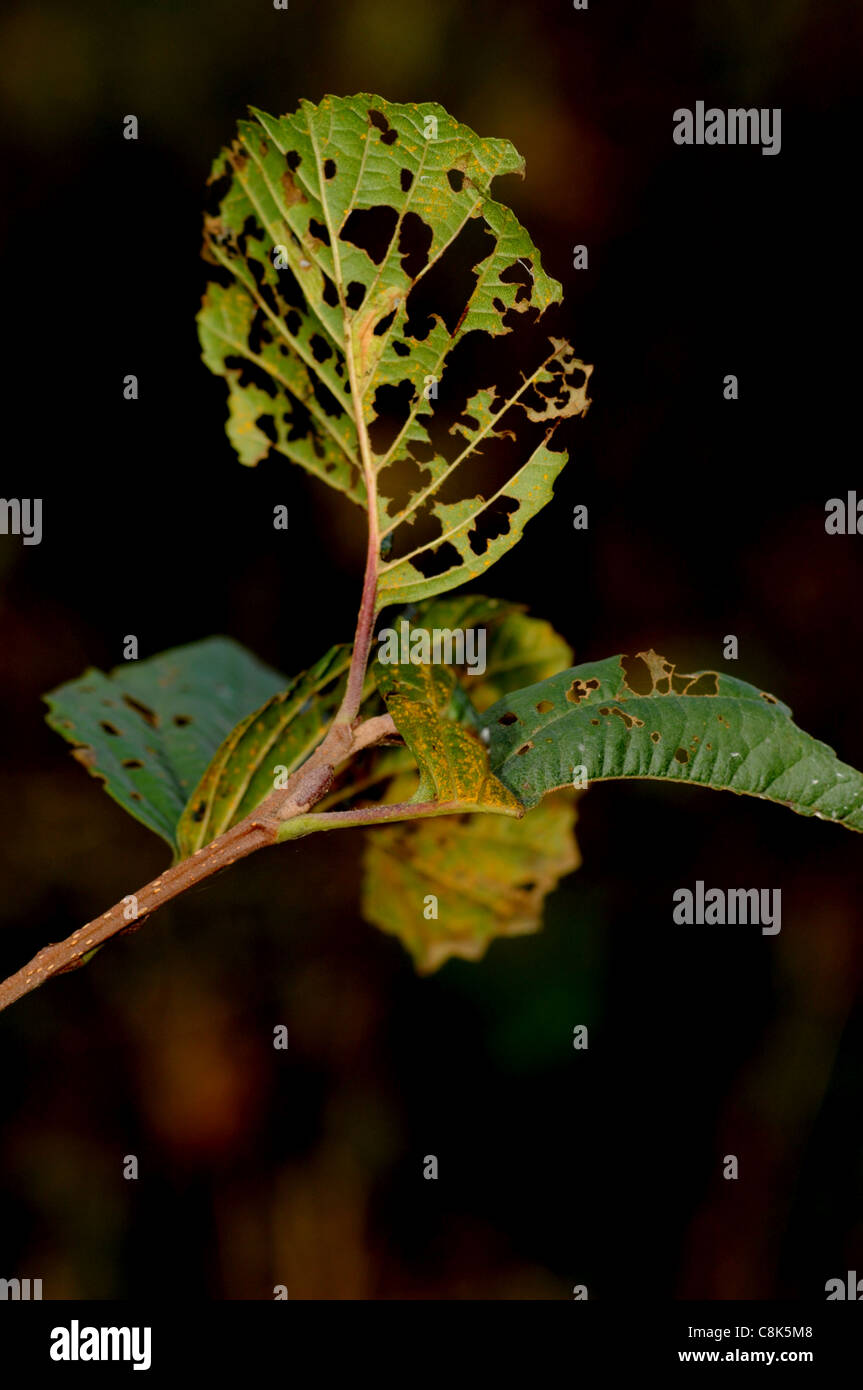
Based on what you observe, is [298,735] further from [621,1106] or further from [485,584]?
[621,1106]

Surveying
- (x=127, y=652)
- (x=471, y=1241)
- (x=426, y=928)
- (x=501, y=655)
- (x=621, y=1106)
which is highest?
(x=127, y=652)

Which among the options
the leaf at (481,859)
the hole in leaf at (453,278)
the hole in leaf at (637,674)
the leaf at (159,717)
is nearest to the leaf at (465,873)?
the leaf at (481,859)

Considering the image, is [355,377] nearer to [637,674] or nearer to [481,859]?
[637,674]

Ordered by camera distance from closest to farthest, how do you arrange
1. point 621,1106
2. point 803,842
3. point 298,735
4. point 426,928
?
point 298,735, point 426,928, point 621,1106, point 803,842

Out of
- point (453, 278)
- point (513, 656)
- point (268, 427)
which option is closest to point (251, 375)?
point (268, 427)

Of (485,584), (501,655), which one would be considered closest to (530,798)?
(501,655)

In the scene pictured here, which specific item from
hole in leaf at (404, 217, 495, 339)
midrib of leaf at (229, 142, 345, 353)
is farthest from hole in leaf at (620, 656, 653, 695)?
hole in leaf at (404, 217, 495, 339)

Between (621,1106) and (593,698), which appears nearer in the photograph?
(593,698)
